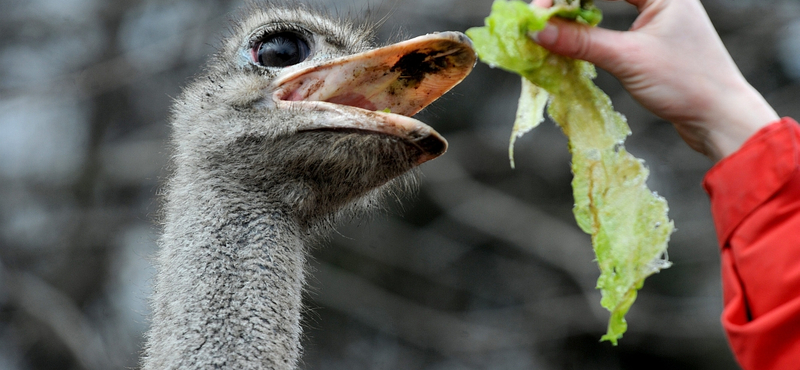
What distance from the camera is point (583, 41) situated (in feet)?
4.84

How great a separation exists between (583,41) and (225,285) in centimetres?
106

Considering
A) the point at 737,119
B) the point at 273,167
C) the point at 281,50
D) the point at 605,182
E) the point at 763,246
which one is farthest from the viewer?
the point at 281,50

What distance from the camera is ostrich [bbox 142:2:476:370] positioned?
193 centimetres

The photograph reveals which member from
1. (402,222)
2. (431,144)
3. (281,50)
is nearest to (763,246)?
(431,144)

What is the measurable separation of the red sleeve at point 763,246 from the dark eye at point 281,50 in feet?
4.13

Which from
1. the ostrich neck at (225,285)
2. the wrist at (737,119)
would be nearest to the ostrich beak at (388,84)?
the ostrich neck at (225,285)

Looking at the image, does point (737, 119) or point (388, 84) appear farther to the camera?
point (388, 84)

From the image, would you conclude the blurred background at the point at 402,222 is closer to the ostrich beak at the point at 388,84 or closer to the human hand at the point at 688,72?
the ostrich beak at the point at 388,84

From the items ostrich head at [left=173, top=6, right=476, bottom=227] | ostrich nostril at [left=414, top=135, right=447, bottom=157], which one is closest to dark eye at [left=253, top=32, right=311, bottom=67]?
ostrich head at [left=173, top=6, right=476, bottom=227]

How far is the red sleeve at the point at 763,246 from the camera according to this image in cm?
125

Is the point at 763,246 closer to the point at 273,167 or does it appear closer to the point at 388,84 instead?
the point at 388,84

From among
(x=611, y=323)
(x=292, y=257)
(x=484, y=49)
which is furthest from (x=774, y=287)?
(x=292, y=257)

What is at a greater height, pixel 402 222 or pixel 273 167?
→ pixel 273 167

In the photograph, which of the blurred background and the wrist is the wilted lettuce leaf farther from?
the blurred background
